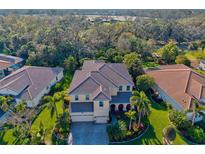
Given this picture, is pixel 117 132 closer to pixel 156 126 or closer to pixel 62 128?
pixel 156 126

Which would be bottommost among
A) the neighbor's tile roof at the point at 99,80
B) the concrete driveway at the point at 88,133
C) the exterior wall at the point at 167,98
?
the concrete driveway at the point at 88,133

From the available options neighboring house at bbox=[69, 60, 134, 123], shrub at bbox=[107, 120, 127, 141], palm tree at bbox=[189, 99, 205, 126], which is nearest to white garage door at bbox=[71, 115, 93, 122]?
neighboring house at bbox=[69, 60, 134, 123]

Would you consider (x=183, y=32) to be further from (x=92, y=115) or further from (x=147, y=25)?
(x=92, y=115)

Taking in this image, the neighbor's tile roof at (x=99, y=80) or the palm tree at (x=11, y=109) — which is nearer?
the palm tree at (x=11, y=109)

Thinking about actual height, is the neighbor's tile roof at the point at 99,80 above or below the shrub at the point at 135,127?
above

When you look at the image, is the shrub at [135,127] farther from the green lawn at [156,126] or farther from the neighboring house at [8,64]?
the neighboring house at [8,64]

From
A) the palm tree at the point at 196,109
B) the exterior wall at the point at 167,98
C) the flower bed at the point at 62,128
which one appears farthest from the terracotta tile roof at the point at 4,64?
the palm tree at the point at 196,109

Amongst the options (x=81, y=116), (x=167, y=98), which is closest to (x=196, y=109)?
(x=167, y=98)

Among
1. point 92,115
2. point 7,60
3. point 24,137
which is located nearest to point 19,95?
point 24,137
